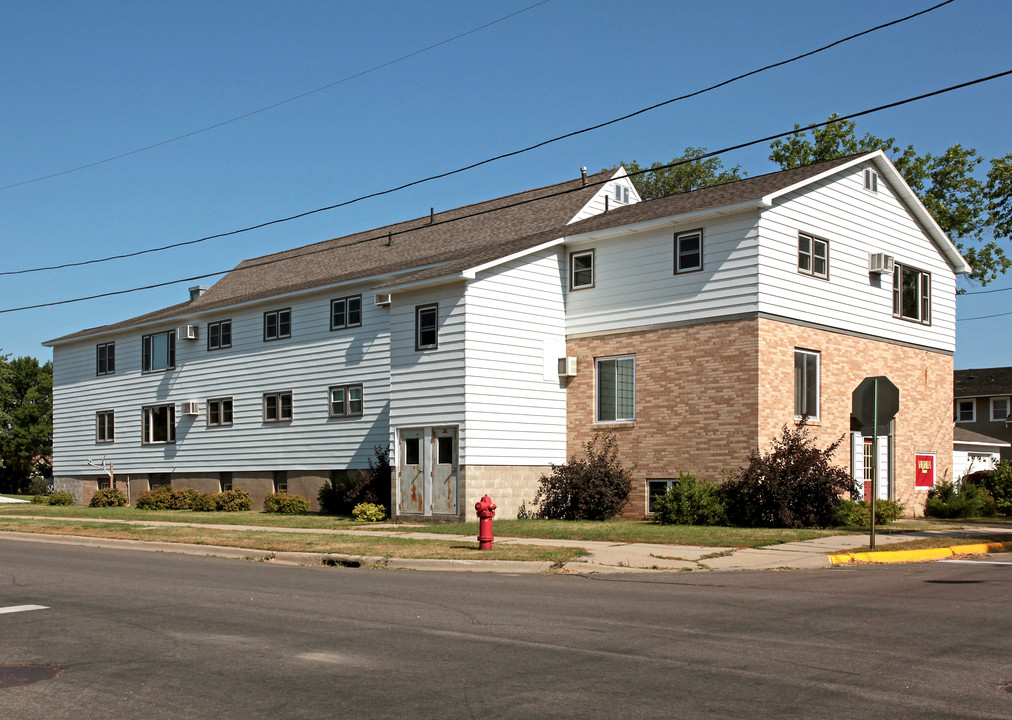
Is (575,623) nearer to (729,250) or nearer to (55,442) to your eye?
(729,250)

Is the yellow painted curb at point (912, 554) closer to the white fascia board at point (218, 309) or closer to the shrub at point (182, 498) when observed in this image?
the white fascia board at point (218, 309)

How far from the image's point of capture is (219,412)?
36375 millimetres

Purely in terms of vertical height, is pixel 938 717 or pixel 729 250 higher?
pixel 729 250

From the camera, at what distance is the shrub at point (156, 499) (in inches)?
1411

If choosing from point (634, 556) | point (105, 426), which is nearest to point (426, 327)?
point (634, 556)

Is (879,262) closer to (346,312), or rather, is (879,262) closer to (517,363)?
(517,363)

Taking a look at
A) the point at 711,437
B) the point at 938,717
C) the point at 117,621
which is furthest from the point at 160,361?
the point at 938,717

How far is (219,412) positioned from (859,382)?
2162 cm

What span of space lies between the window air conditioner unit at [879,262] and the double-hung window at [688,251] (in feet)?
18.4

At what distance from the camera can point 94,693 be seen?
6859 millimetres

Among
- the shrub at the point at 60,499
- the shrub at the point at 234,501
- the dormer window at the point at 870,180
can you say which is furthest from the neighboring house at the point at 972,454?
the shrub at the point at 60,499

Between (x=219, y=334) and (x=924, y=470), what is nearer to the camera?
(x=924, y=470)

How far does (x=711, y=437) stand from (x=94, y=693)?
18.9 metres

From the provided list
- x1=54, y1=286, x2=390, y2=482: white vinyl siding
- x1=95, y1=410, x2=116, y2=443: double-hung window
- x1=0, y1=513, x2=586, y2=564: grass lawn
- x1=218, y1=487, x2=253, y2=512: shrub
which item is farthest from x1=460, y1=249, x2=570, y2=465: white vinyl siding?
x1=95, y1=410, x2=116, y2=443: double-hung window
